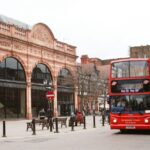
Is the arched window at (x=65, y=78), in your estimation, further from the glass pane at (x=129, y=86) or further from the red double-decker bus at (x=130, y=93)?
the glass pane at (x=129, y=86)

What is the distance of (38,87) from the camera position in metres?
52.7

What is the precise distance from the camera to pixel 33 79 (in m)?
52.1

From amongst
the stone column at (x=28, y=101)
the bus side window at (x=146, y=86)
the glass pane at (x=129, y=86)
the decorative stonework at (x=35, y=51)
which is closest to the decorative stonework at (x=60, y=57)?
the decorative stonework at (x=35, y=51)

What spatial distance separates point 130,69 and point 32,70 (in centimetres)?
3111

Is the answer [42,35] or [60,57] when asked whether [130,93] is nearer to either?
[42,35]

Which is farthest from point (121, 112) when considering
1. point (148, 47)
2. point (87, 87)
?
point (148, 47)

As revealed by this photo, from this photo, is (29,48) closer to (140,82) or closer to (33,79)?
(33,79)

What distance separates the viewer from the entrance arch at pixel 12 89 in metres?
46.2

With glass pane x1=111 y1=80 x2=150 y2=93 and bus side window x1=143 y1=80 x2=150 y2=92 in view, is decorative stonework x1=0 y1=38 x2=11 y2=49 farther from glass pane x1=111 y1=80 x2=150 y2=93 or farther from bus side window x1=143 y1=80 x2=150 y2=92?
bus side window x1=143 y1=80 x2=150 y2=92

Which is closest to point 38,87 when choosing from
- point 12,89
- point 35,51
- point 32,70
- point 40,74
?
point 40,74

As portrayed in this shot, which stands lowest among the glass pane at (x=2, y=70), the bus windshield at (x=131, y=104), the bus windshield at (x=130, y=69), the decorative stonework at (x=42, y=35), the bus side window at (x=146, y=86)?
the bus windshield at (x=131, y=104)

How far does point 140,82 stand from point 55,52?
122 ft

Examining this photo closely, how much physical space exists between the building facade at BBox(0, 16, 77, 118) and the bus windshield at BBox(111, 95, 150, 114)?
2302 centimetres

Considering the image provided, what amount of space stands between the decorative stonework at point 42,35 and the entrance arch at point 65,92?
528cm
